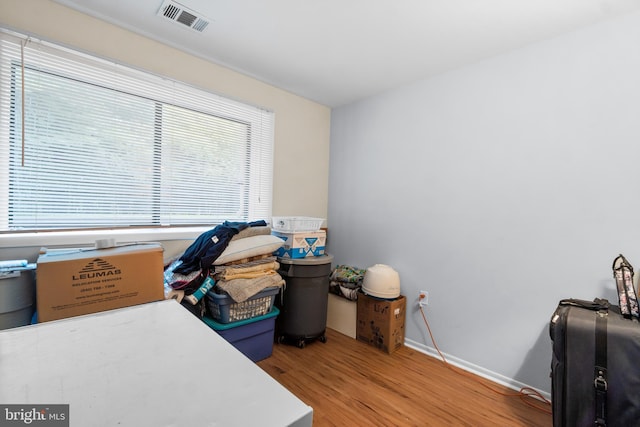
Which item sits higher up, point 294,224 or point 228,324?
point 294,224

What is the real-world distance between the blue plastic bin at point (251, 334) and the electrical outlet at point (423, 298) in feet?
4.05

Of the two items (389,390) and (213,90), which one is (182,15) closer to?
(213,90)

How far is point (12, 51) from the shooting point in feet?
5.32

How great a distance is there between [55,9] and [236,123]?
129 cm

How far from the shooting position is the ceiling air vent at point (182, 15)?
171 centimetres

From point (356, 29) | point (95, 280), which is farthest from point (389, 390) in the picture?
point (356, 29)

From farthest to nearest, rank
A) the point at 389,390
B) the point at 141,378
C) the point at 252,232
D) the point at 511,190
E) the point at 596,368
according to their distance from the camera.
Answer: the point at 252,232 < the point at 511,190 < the point at 389,390 < the point at 596,368 < the point at 141,378

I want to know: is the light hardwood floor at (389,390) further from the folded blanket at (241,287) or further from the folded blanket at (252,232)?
the folded blanket at (252,232)

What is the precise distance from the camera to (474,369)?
218 centimetres

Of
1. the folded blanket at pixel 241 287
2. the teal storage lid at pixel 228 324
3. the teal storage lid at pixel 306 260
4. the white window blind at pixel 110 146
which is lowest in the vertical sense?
the teal storage lid at pixel 228 324

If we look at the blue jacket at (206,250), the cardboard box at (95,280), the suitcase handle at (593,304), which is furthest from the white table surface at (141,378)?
the suitcase handle at (593,304)

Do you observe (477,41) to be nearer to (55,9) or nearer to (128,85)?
(128,85)

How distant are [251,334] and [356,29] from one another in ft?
7.47

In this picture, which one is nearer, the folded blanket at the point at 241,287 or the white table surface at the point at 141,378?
the white table surface at the point at 141,378
